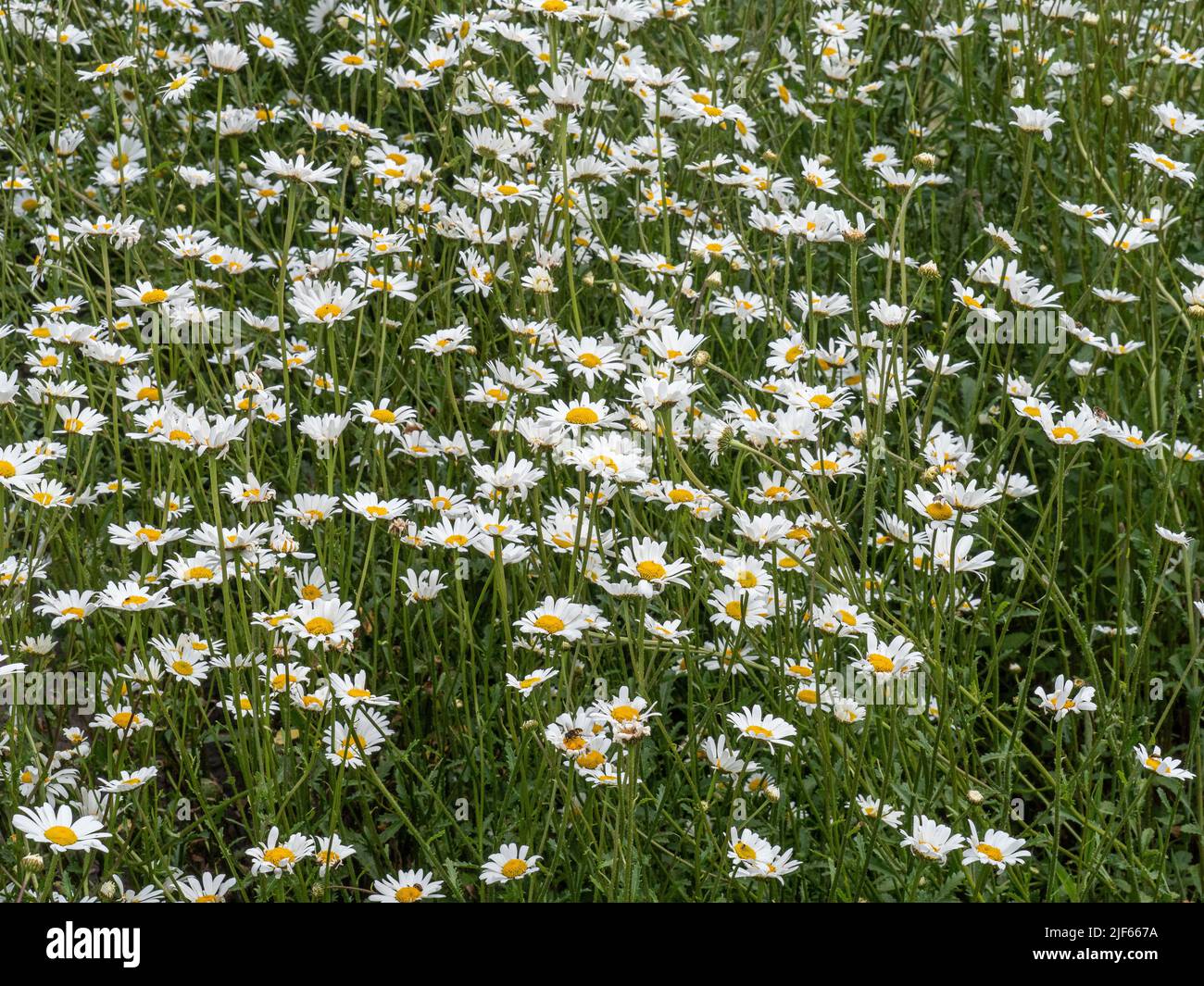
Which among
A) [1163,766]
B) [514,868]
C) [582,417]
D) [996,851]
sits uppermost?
[582,417]

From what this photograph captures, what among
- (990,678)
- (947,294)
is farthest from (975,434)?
(990,678)

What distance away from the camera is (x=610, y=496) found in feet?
8.32

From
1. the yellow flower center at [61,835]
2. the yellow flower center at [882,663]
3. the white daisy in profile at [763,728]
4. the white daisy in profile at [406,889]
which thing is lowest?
the white daisy in profile at [406,889]

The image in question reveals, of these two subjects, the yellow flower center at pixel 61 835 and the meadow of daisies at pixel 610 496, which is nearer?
the yellow flower center at pixel 61 835

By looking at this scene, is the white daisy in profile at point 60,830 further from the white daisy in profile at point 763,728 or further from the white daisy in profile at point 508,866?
the white daisy in profile at point 763,728

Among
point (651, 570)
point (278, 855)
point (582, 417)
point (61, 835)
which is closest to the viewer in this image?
point (61, 835)

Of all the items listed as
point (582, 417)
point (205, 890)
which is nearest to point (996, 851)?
point (582, 417)

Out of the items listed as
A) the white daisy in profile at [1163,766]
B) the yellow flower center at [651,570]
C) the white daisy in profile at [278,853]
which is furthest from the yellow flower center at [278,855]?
the white daisy in profile at [1163,766]

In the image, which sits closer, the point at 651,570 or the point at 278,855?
the point at 278,855

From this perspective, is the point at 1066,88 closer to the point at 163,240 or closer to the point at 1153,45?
the point at 1153,45

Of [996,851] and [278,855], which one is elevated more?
[996,851]

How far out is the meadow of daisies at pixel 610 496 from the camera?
2295mm

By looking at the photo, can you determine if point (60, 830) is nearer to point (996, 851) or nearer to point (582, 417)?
point (582, 417)

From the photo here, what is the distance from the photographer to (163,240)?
3545 millimetres
